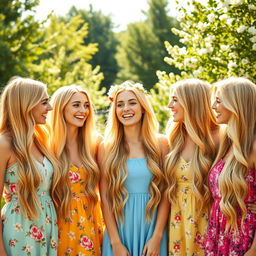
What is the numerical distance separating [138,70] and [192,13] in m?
25.1

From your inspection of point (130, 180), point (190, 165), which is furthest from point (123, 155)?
point (190, 165)

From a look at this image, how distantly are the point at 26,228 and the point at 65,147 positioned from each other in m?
0.89

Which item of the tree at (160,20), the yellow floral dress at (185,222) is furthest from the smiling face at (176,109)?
the tree at (160,20)

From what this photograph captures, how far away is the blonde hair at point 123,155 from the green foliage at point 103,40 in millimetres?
29094

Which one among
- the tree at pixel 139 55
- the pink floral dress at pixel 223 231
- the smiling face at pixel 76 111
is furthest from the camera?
the tree at pixel 139 55

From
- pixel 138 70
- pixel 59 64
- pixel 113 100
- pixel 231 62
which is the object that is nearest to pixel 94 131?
pixel 113 100

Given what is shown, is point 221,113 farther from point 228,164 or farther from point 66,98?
point 66,98

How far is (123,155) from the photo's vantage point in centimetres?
447

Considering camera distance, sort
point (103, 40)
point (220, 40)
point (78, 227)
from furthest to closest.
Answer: point (103, 40) → point (220, 40) → point (78, 227)

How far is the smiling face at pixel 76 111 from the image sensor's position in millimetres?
4469

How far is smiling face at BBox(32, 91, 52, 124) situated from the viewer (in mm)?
4141

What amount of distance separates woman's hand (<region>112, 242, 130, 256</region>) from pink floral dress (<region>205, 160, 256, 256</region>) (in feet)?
2.41

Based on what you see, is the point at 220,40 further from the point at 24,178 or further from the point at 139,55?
the point at 139,55

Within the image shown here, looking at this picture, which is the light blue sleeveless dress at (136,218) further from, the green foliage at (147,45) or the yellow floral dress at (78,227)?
the green foliage at (147,45)
